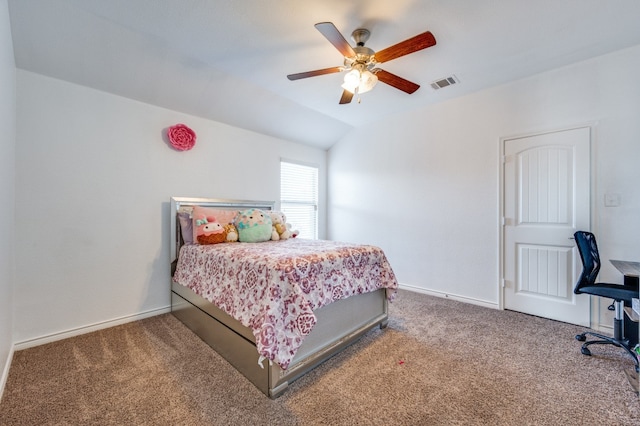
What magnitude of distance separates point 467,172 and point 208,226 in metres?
3.12

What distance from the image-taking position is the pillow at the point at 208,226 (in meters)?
A: 2.70

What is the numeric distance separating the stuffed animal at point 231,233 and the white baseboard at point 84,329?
1104 millimetres

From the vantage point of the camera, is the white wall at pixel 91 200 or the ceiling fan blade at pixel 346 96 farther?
the ceiling fan blade at pixel 346 96

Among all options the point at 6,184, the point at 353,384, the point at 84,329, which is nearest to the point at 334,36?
the point at 353,384

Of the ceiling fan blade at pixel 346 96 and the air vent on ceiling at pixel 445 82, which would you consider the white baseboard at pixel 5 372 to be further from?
the air vent on ceiling at pixel 445 82

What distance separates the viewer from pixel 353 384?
171 cm

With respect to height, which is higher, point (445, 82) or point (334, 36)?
point (445, 82)

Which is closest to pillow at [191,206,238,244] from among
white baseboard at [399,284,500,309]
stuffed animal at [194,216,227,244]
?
stuffed animal at [194,216,227,244]

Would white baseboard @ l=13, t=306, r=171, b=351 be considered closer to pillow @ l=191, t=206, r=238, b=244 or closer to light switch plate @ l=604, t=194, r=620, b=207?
pillow @ l=191, t=206, r=238, b=244

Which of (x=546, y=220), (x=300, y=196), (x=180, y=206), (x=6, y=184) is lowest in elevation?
(x=546, y=220)

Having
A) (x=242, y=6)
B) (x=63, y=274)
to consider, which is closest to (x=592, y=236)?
(x=242, y=6)

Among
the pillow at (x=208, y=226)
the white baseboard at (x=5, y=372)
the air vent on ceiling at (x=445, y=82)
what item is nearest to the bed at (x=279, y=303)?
the pillow at (x=208, y=226)

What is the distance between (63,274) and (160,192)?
3.63ft

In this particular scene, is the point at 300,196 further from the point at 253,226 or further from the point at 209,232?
the point at 209,232
